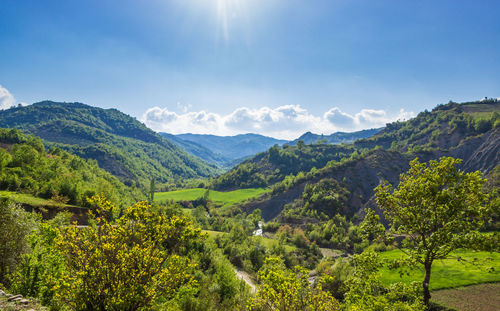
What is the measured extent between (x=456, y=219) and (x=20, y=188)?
2369 inches

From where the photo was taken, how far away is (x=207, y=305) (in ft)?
69.3

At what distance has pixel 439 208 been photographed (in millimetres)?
12000

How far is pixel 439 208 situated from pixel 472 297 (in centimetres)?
3125

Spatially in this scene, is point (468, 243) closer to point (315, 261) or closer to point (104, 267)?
point (104, 267)

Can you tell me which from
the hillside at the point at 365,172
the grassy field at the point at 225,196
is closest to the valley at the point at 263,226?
the hillside at the point at 365,172

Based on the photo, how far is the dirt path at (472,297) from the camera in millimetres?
28733

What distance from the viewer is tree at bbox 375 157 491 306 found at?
11.2 m

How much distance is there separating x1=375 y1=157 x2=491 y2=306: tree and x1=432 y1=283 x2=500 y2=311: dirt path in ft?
83.8

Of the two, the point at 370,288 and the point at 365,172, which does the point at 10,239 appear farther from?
the point at 365,172

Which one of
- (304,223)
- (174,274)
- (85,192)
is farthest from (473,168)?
(85,192)

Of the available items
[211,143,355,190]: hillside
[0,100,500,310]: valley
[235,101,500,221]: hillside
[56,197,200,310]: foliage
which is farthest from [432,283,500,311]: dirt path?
[211,143,355,190]: hillside

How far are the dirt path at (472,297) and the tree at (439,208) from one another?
2554 centimetres

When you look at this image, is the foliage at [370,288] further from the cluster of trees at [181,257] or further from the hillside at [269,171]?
the hillside at [269,171]

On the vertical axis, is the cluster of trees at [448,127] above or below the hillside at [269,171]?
above
